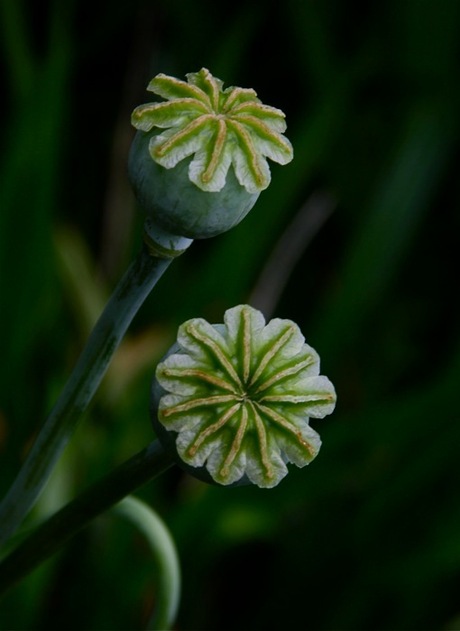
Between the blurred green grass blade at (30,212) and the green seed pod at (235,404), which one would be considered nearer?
the green seed pod at (235,404)

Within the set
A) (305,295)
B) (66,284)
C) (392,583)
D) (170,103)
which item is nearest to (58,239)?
(66,284)

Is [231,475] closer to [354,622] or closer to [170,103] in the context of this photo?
[170,103]

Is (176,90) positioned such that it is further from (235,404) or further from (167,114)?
(235,404)

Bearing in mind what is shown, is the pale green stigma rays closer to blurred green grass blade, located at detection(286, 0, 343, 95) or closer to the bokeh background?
the bokeh background

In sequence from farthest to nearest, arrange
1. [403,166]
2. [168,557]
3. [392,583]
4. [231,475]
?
[403,166]
[392,583]
[168,557]
[231,475]

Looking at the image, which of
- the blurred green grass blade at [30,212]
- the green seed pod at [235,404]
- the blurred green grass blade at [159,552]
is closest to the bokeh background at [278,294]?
the blurred green grass blade at [30,212]

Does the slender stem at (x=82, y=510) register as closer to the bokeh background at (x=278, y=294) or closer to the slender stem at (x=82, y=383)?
the slender stem at (x=82, y=383)
